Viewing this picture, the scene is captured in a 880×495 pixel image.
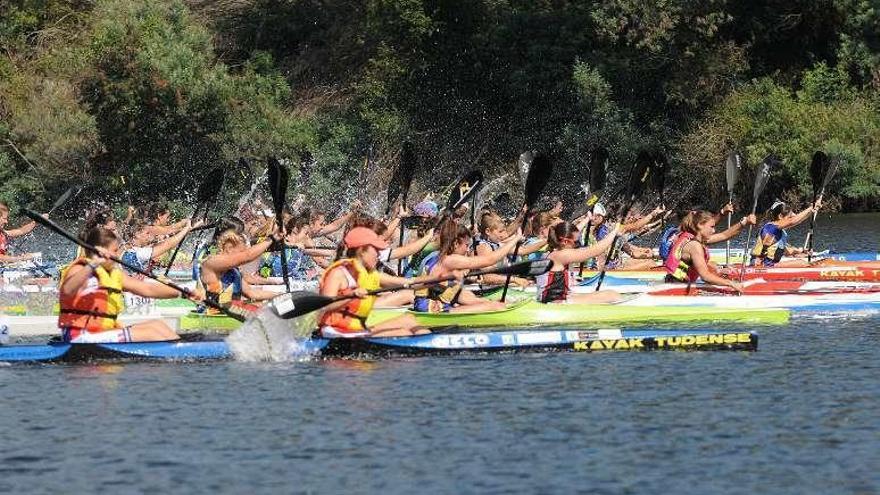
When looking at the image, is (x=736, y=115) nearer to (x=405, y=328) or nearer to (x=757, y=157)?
(x=757, y=157)

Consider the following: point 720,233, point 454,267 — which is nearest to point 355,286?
point 454,267

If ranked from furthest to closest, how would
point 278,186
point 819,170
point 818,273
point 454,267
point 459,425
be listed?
point 819,170 < point 818,273 < point 278,186 < point 454,267 < point 459,425

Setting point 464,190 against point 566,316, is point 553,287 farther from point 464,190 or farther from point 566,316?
point 464,190

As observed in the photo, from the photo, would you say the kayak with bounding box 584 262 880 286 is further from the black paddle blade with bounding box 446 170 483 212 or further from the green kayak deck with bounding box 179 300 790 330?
the green kayak deck with bounding box 179 300 790 330

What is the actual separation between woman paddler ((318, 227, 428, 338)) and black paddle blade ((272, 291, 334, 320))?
0.10m

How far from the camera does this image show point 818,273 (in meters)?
24.8

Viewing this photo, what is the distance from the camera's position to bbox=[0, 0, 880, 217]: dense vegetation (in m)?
45.4

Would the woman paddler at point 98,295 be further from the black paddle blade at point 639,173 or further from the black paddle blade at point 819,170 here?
the black paddle blade at point 819,170

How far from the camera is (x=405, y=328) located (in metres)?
16.9

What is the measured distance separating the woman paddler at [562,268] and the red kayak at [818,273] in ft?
15.0

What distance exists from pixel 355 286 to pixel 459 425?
305 centimetres

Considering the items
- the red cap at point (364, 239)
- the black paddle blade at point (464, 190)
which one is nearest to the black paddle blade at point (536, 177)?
the black paddle blade at point (464, 190)

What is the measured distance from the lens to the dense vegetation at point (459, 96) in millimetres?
45406

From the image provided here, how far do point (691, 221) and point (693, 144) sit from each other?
2907 centimetres
